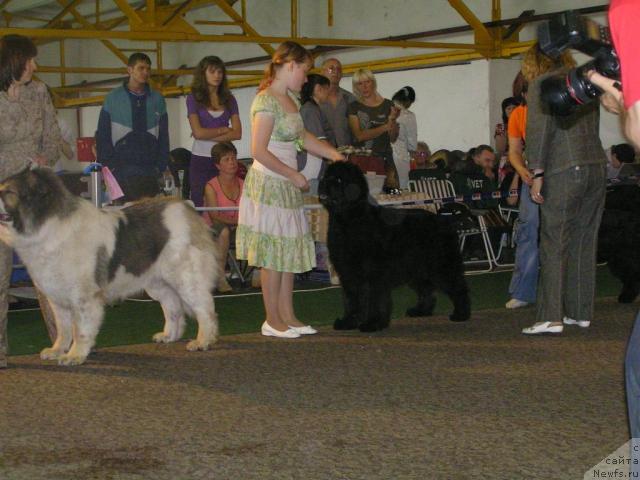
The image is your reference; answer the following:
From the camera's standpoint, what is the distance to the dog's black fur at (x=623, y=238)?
716 cm

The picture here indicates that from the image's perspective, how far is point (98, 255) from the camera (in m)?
5.32

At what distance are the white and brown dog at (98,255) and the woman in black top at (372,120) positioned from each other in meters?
3.38

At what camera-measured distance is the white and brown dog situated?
5094 millimetres

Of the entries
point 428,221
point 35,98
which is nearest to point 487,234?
point 428,221

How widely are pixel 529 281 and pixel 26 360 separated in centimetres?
367

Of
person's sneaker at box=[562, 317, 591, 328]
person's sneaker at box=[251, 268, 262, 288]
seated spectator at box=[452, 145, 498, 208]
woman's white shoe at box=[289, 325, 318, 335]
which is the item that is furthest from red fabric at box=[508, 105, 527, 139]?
seated spectator at box=[452, 145, 498, 208]

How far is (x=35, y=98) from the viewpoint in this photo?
5539 millimetres

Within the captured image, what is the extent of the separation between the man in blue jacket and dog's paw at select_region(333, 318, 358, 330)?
1861mm

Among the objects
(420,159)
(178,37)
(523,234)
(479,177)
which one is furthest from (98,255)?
(178,37)

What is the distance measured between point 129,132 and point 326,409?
3580 mm

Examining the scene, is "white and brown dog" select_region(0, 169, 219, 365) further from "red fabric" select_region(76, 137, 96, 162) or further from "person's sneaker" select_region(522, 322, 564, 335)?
"red fabric" select_region(76, 137, 96, 162)

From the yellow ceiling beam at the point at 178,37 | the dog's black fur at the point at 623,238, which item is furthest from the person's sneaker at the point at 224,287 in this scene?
the yellow ceiling beam at the point at 178,37

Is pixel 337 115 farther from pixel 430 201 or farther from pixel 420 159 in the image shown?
pixel 420 159

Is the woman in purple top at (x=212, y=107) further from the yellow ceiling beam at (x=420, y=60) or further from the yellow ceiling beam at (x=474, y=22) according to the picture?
the yellow ceiling beam at (x=474, y=22)
